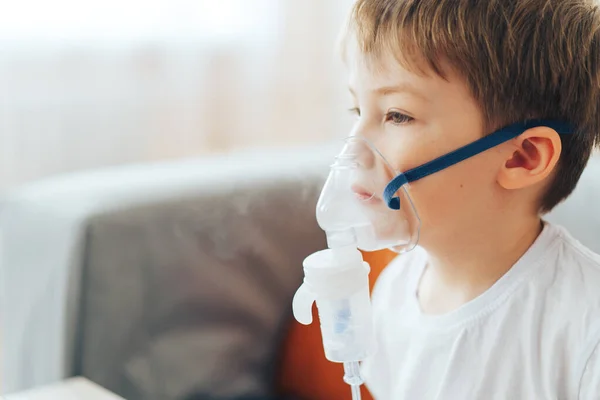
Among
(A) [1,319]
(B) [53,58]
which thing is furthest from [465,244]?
(B) [53,58]

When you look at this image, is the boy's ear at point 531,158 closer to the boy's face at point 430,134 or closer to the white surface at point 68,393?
the boy's face at point 430,134

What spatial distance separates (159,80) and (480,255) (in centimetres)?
146

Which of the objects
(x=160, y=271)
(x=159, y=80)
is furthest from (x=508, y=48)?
(x=159, y=80)

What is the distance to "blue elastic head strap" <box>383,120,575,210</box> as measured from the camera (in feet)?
3.04

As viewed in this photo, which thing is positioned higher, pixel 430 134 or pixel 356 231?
pixel 430 134

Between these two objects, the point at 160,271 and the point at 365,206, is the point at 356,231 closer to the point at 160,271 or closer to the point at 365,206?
the point at 365,206

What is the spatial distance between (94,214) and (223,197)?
0.26 m

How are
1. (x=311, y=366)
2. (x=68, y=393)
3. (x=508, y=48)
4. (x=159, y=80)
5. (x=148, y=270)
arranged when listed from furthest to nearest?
(x=159, y=80), (x=311, y=366), (x=148, y=270), (x=68, y=393), (x=508, y=48)

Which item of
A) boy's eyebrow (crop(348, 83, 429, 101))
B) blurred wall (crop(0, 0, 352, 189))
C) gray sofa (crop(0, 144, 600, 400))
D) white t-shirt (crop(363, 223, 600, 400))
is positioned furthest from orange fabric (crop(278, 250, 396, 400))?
blurred wall (crop(0, 0, 352, 189))

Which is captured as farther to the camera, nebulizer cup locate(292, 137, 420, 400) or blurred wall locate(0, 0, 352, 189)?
blurred wall locate(0, 0, 352, 189)

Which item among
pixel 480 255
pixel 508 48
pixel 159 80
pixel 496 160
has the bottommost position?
pixel 480 255

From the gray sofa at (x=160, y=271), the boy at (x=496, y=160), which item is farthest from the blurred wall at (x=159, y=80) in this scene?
the boy at (x=496, y=160)

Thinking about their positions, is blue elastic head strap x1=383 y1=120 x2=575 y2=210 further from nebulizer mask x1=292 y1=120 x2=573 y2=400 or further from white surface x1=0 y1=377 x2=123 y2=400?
white surface x1=0 y1=377 x2=123 y2=400

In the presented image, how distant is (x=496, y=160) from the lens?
95 cm
